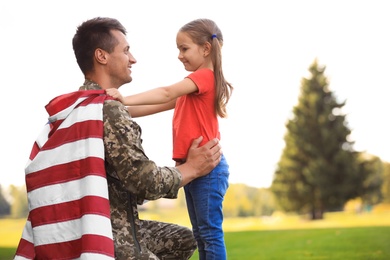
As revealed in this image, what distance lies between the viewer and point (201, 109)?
10.4 ft

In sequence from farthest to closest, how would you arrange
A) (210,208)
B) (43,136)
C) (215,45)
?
(215,45) < (210,208) < (43,136)

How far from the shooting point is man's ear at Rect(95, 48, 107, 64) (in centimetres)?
279

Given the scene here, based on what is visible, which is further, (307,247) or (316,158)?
(316,158)

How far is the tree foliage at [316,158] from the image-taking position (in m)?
22.6

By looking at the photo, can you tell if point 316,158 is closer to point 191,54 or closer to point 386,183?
point 386,183

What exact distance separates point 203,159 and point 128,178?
0.54 meters

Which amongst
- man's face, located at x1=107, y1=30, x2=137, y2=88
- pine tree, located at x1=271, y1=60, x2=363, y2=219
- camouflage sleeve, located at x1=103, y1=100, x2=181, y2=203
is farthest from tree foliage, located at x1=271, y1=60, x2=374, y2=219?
camouflage sleeve, located at x1=103, y1=100, x2=181, y2=203

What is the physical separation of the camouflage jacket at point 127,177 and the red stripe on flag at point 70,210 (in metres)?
0.13

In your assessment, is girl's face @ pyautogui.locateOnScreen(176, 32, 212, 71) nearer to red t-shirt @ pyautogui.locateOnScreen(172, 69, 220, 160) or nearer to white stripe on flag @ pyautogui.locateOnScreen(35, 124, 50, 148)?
red t-shirt @ pyautogui.locateOnScreen(172, 69, 220, 160)

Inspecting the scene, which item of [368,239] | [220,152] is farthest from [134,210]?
[368,239]

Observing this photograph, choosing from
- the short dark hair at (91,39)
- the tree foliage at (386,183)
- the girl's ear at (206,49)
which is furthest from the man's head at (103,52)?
the tree foliage at (386,183)

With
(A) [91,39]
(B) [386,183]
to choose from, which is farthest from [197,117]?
(B) [386,183]

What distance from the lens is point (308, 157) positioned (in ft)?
76.9

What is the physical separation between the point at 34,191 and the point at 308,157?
21.6m
